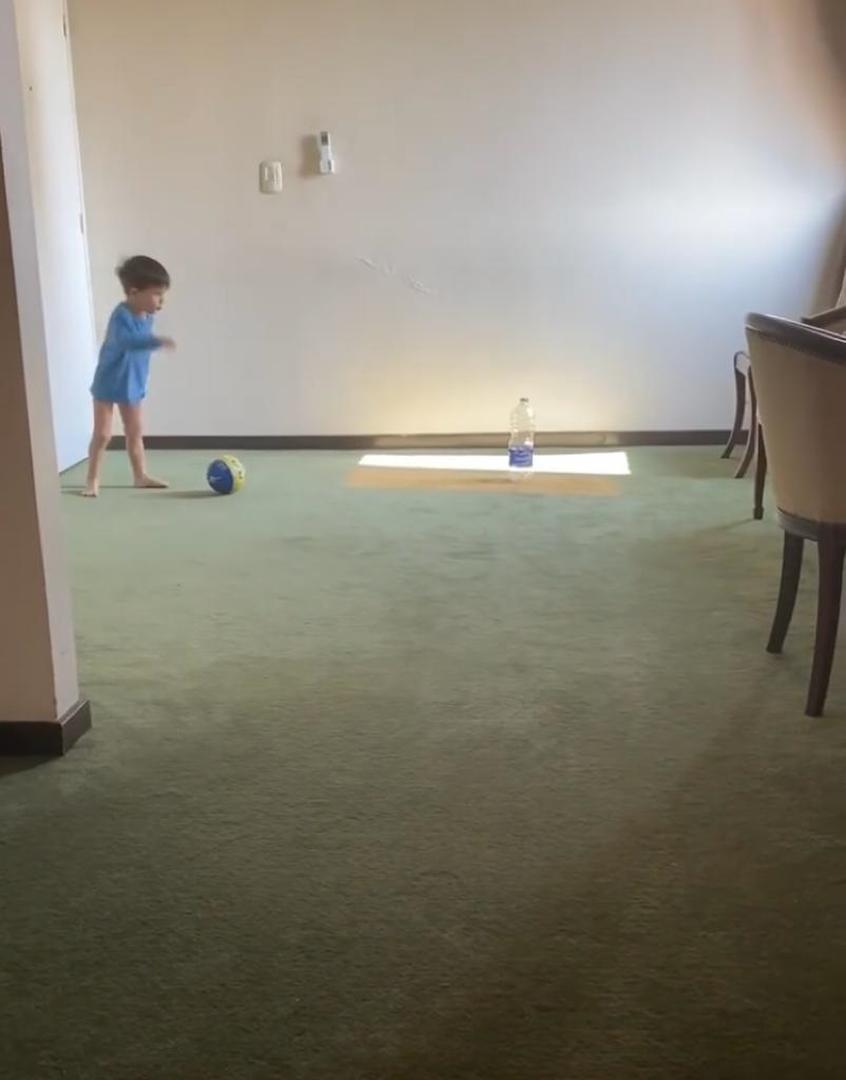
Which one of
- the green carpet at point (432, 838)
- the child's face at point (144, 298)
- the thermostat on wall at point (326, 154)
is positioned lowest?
the green carpet at point (432, 838)

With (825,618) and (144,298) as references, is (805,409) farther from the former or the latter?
(144,298)

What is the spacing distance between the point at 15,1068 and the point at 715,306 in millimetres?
4852

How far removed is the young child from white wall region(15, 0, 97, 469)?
0.95 ft

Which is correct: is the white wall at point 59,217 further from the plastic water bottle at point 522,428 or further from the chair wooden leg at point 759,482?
the chair wooden leg at point 759,482

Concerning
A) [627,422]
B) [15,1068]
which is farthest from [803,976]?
[627,422]

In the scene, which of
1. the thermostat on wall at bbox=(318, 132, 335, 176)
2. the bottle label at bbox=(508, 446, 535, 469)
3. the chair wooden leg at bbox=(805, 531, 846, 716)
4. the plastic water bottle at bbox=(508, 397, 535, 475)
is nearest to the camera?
the chair wooden leg at bbox=(805, 531, 846, 716)

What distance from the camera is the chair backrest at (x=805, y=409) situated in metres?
2.16

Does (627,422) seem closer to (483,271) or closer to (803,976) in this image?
(483,271)

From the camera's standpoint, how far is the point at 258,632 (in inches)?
111

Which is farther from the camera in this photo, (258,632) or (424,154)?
(424,154)

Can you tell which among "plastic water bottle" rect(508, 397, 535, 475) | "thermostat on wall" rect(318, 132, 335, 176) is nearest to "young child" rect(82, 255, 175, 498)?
"thermostat on wall" rect(318, 132, 335, 176)

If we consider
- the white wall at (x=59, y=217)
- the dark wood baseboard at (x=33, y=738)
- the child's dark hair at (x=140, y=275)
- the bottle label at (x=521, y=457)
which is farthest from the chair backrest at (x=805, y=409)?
the white wall at (x=59, y=217)

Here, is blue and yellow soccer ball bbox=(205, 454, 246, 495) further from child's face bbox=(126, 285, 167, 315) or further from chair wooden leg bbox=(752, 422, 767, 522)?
chair wooden leg bbox=(752, 422, 767, 522)

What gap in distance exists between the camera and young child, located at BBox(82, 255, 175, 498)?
4.45 metres
